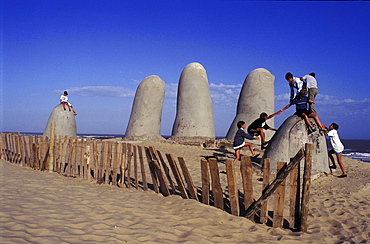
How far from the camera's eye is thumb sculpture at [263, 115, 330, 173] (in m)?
6.72

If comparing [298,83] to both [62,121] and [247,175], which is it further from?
[62,121]

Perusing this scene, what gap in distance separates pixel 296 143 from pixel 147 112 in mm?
8756

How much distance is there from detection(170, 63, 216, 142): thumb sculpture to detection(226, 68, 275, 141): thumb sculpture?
1.50 meters

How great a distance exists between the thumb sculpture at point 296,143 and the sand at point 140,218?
954 mm

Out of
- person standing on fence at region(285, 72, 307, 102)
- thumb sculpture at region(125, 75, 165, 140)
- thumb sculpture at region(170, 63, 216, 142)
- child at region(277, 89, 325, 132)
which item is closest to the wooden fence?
child at region(277, 89, 325, 132)

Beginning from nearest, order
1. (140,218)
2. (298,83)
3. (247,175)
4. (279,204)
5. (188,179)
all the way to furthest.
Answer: (140,218) → (279,204) → (247,175) → (188,179) → (298,83)

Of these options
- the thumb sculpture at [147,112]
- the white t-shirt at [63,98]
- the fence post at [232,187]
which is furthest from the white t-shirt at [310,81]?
the white t-shirt at [63,98]

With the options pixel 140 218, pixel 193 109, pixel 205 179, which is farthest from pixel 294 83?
pixel 193 109

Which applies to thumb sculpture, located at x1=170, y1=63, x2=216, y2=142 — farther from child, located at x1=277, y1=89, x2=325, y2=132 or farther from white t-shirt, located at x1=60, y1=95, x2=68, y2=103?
child, located at x1=277, y1=89, x2=325, y2=132

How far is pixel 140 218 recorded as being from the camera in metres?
4.12

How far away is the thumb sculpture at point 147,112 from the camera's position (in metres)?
14.2

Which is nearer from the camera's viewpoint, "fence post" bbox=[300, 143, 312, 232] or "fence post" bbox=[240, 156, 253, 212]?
"fence post" bbox=[300, 143, 312, 232]

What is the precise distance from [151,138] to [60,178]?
285 inches

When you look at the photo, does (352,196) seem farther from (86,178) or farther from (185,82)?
(185,82)
